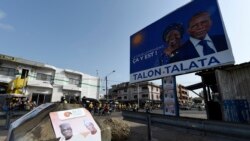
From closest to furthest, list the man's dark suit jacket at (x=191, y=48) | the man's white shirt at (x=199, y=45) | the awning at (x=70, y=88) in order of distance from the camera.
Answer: the man's dark suit jacket at (x=191, y=48)
the man's white shirt at (x=199, y=45)
the awning at (x=70, y=88)

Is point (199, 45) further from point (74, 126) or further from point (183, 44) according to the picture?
point (74, 126)

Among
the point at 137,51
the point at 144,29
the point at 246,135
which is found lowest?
the point at 246,135

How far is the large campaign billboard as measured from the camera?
563 centimetres

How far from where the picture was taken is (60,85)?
28844 mm

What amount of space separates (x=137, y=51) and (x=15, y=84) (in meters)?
15.5

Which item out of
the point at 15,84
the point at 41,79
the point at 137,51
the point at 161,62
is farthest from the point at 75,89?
the point at 161,62

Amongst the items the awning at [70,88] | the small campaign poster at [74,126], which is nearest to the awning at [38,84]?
the awning at [70,88]

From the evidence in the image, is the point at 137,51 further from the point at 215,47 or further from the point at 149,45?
the point at 215,47

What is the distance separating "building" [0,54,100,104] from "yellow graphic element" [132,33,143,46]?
18.0 meters

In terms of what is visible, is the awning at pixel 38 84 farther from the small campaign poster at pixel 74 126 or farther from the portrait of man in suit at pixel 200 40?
the small campaign poster at pixel 74 126

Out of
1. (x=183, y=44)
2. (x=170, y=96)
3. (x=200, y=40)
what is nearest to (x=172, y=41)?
(x=183, y=44)

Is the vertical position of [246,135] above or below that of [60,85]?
below

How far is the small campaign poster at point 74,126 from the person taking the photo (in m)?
2.78

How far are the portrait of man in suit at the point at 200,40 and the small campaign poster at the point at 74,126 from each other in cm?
485
